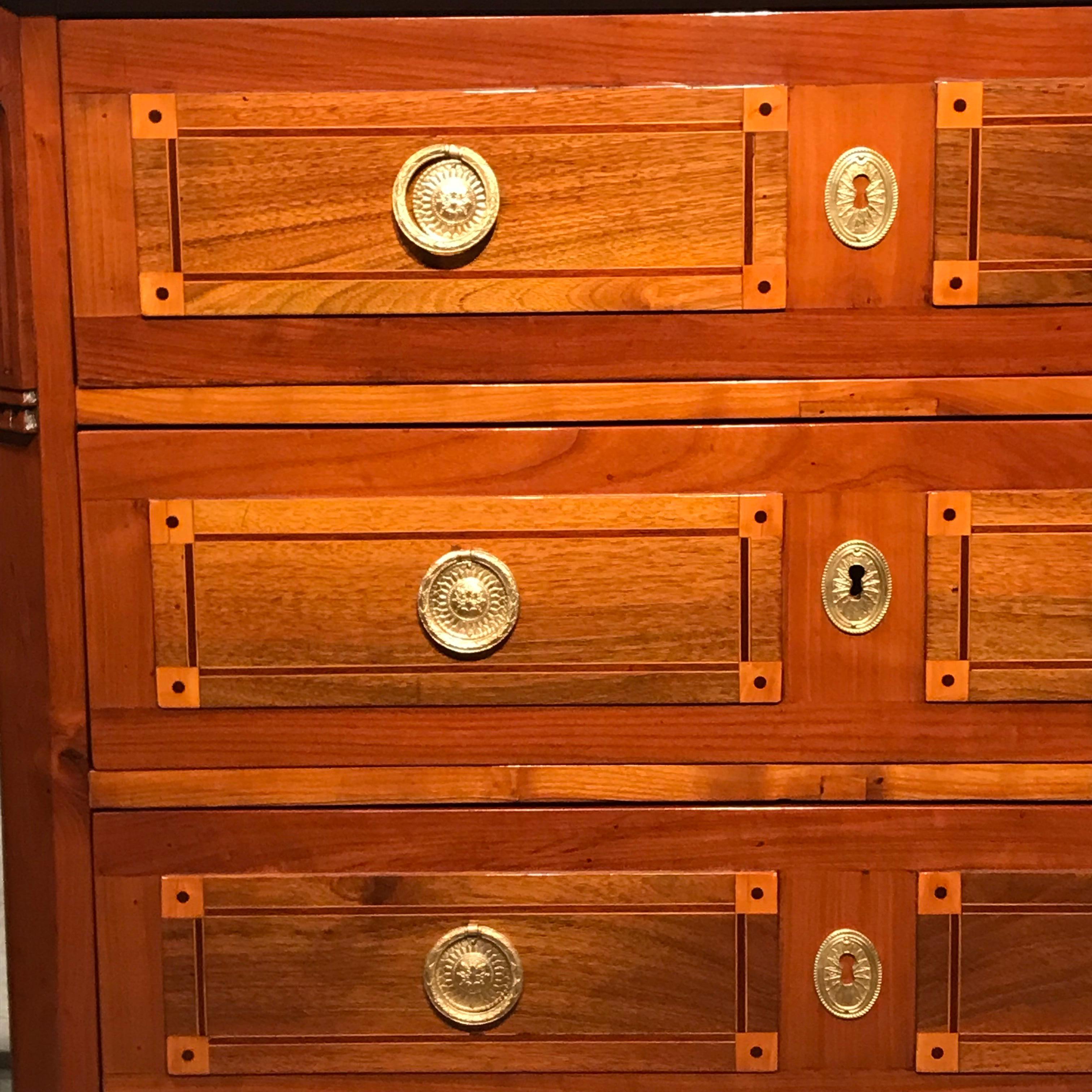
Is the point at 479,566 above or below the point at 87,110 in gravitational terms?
below

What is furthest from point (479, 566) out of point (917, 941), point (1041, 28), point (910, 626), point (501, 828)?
point (1041, 28)

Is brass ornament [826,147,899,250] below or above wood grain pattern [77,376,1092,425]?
above

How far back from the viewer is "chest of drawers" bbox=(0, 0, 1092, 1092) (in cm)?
82

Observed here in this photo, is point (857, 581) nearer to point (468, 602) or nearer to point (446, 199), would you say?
point (468, 602)

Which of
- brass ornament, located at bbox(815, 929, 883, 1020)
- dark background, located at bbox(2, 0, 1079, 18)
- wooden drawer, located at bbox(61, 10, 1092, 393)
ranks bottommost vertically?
brass ornament, located at bbox(815, 929, 883, 1020)

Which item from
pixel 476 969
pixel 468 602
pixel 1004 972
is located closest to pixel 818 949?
pixel 1004 972

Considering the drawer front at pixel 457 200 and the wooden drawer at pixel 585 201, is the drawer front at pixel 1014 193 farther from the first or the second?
the drawer front at pixel 457 200

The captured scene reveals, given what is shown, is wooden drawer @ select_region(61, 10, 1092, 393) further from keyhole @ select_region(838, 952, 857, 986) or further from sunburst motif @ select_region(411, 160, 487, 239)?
keyhole @ select_region(838, 952, 857, 986)

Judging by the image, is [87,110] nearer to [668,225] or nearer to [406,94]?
[406,94]

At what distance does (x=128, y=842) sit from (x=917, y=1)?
2.49ft

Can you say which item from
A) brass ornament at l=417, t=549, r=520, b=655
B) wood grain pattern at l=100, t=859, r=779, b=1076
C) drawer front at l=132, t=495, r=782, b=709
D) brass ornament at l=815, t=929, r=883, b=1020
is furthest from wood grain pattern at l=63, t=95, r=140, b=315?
brass ornament at l=815, t=929, r=883, b=1020

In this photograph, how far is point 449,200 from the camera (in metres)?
0.82

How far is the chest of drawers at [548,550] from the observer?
2.70 ft

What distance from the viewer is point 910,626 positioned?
864 mm
